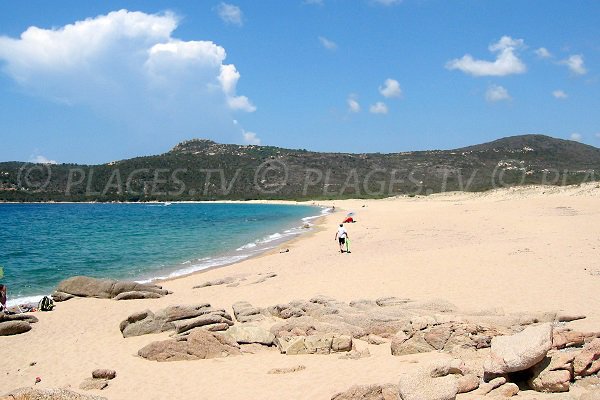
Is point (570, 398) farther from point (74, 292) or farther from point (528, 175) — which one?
point (528, 175)

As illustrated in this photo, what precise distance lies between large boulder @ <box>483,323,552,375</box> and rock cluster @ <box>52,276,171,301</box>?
12699 millimetres

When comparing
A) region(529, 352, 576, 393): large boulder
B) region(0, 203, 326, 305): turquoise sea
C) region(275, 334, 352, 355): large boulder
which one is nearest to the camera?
region(529, 352, 576, 393): large boulder

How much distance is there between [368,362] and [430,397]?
2766mm

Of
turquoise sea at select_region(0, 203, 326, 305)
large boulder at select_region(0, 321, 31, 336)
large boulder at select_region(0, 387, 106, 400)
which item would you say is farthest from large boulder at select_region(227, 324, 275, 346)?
turquoise sea at select_region(0, 203, 326, 305)

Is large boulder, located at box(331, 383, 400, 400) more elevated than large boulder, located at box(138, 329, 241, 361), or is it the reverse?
large boulder, located at box(331, 383, 400, 400)

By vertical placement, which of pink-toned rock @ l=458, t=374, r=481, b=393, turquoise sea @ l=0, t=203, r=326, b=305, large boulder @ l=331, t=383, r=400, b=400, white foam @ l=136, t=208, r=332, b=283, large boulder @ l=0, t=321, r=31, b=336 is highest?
pink-toned rock @ l=458, t=374, r=481, b=393

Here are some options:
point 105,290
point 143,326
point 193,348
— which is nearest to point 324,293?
point 143,326

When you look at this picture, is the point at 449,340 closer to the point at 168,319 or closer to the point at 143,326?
the point at 168,319

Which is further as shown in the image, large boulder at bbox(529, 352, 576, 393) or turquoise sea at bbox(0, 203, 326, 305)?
turquoise sea at bbox(0, 203, 326, 305)

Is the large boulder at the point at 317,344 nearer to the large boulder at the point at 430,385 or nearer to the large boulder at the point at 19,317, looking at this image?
the large boulder at the point at 430,385

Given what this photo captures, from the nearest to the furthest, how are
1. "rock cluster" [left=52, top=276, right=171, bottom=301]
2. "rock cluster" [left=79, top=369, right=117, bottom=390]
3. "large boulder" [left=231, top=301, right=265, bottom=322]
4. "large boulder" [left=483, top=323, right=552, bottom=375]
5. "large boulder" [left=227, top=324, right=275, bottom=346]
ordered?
"large boulder" [left=483, top=323, right=552, bottom=375]
"rock cluster" [left=79, top=369, right=117, bottom=390]
"large boulder" [left=227, top=324, right=275, bottom=346]
"large boulder" [left=231, top=301, right=265, bottom=322]
"rock cluster" [left=52, top=276, right=171, bottom=301]

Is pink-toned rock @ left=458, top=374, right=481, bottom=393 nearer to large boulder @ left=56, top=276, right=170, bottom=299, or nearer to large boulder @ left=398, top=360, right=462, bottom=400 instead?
large boulder @ left=398, top=360, right=462, bottom=400

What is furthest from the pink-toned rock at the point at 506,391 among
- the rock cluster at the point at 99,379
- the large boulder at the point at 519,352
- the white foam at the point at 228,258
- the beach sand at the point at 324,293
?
the white foam at the point at 228,258

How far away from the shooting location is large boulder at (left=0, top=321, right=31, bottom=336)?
40.1 feet
